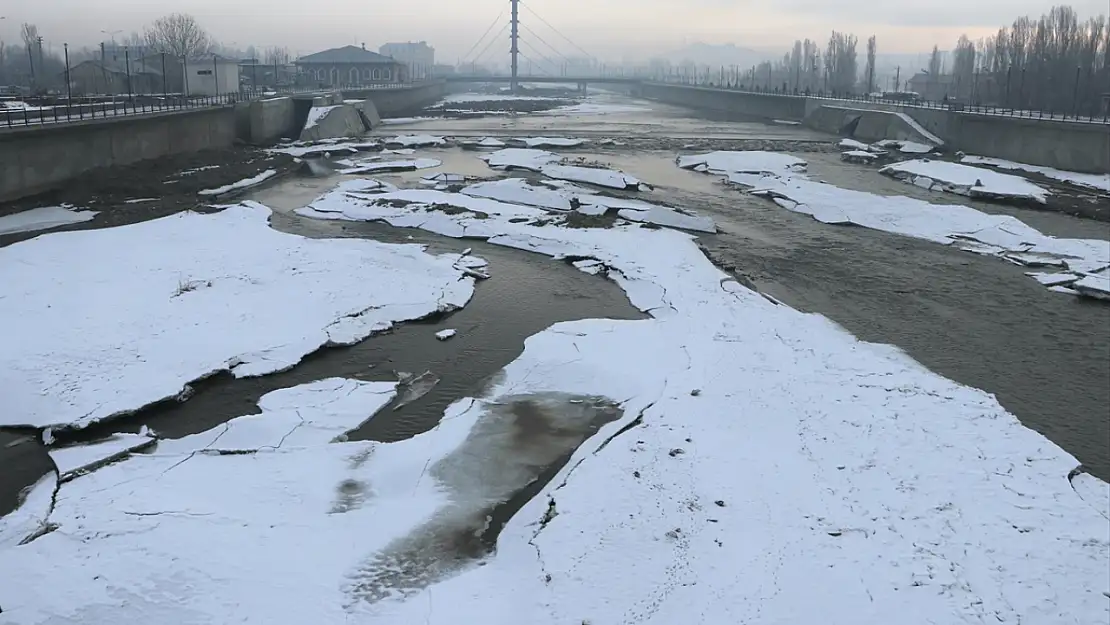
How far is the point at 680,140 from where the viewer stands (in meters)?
54.5

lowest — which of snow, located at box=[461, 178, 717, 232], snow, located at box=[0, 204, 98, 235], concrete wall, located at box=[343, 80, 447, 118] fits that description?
snow, located at box=[0, 204, 98, 235]

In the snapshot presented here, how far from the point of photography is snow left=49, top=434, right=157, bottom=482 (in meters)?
9.93

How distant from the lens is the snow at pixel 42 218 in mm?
23094

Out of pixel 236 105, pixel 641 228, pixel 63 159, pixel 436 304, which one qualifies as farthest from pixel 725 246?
pixel 236 105

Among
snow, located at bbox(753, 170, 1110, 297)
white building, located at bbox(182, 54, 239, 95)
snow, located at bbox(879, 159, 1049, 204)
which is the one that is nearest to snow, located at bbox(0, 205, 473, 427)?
snow, located at bbox(753, 170, 1110, 297)

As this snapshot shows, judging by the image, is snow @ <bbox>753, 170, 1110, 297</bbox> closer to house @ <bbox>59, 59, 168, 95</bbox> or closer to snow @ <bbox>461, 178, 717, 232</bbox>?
snow @ <bbox>461, 178, 717, 232</bbox>

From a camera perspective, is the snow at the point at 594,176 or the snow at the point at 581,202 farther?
the snow at the point at 594,176

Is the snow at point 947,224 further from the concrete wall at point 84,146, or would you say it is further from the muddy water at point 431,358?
the concrete wall at point 84,146

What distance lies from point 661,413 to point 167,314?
31.0ft

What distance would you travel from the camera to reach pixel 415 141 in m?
50.4

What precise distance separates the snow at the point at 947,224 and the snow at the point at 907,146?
15.2 m

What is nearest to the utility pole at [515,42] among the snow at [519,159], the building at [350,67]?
the building at [350,67]

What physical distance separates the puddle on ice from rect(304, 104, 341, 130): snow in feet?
146

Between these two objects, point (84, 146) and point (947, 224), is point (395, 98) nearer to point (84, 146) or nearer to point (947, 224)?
point (84, 146)
